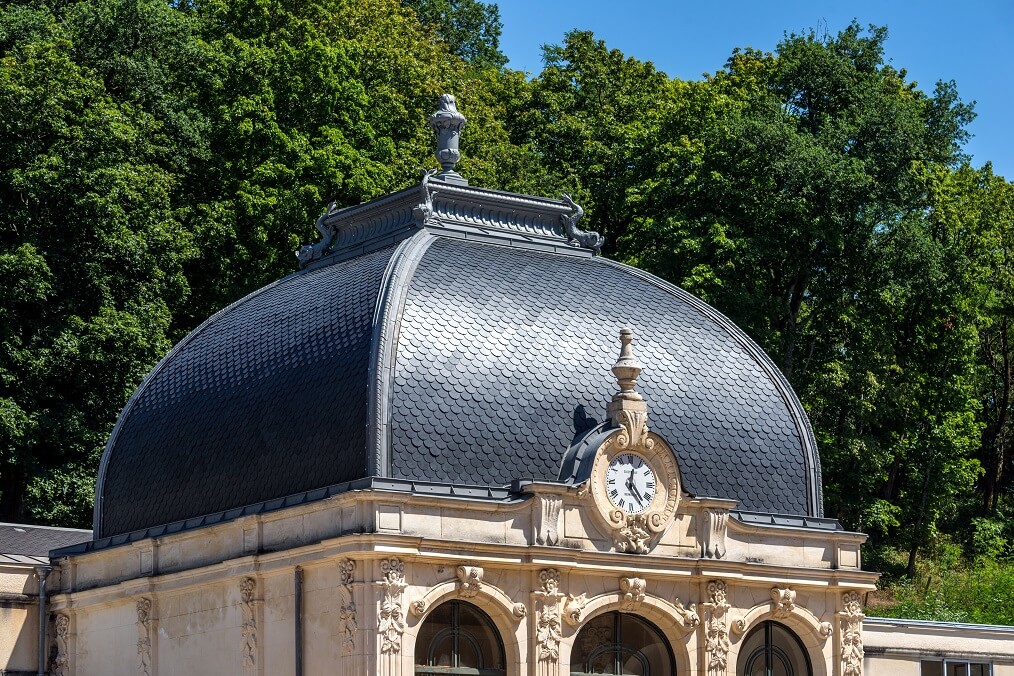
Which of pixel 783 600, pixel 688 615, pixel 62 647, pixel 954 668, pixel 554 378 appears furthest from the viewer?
pixel 954 668

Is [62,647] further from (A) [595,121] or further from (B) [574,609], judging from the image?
(A) [595,121]

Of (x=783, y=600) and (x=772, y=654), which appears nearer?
(x=783, y=600)

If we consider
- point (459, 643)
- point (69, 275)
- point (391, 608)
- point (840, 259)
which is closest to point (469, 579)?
point (459, 643)

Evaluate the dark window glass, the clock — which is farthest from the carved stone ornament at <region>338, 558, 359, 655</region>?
the dark window glass

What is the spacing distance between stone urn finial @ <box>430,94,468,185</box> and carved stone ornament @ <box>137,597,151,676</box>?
12.7 m

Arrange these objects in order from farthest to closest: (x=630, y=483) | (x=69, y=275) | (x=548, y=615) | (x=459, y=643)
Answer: (x=69, y=275) < (x=630, y=483) < (x=548, y=615) < (x=459, y=643)

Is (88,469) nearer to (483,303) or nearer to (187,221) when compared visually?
(187,221)

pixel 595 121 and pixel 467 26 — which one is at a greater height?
pixel 467 26

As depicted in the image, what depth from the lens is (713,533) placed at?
1815 inches

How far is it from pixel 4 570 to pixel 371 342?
12190 millimetres

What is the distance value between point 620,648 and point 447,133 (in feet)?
47.4

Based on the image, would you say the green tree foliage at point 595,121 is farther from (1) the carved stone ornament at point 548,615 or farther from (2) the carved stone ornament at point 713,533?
(1) the carved stone ornament at point 548,615

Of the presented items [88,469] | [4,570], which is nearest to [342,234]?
[4,570]

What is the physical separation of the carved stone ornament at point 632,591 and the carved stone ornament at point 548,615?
1612mm
